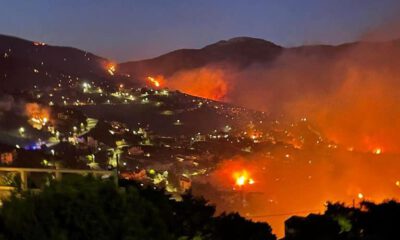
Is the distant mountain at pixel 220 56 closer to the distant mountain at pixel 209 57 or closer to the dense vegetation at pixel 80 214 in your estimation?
the distant mountain at pixel 209 57

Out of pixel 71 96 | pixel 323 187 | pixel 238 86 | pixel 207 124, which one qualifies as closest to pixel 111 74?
pixel 238 86

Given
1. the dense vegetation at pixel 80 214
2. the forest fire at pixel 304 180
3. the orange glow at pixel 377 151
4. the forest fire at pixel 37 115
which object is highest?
the forest fire at pixel 37 115

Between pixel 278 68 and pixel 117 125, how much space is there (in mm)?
60633

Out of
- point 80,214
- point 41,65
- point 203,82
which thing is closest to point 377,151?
point 203,82

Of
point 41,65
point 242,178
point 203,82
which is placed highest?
point 41,65

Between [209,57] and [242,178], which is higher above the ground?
[209,57]

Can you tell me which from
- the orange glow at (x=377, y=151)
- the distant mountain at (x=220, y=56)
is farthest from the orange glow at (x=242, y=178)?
the distant mountain at (x=220, y=56)

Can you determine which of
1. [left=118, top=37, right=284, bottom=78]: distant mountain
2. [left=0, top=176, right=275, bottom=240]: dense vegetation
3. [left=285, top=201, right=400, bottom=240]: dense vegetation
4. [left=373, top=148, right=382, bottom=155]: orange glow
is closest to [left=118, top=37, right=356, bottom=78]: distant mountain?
[left=118, top=37, right=284, bottom=78]: distant mountain

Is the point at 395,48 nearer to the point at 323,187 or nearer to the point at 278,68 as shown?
the point at 278,68

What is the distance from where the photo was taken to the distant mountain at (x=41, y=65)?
245 feet

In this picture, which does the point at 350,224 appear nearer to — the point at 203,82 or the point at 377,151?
the point at 377,151

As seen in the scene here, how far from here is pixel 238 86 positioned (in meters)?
98.4

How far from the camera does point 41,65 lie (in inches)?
3509

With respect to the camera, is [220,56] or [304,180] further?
[220,56]
